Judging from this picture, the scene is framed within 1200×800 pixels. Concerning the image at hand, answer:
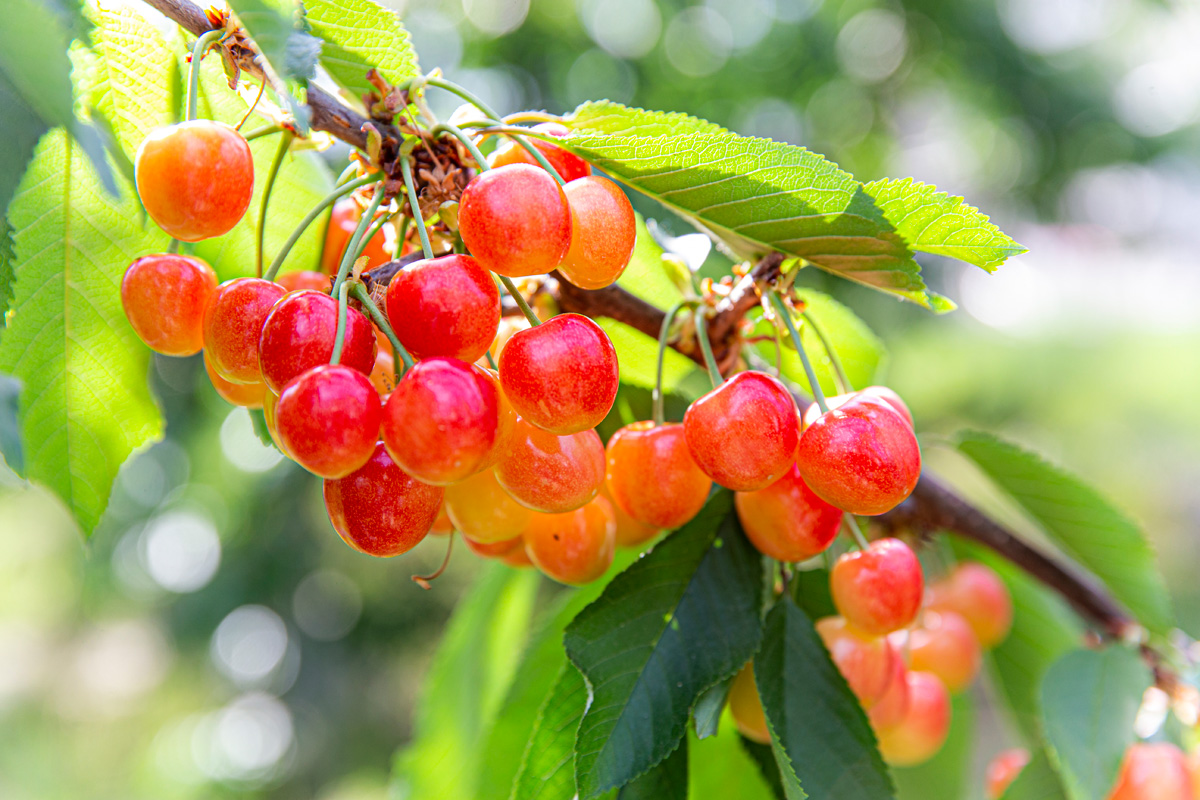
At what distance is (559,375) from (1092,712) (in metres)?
0.69

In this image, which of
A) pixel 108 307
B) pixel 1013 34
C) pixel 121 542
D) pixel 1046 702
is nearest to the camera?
pixel 108 307

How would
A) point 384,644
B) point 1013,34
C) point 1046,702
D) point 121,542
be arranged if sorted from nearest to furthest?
point 1046,702
point 1013,34
point 121,542
point 384,644

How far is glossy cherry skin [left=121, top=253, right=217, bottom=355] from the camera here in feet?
1.71

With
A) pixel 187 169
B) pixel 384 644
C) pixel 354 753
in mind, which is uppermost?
pixel 187 169

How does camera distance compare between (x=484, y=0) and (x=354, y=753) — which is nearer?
(x=484, y=0)

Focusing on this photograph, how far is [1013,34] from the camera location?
347cm

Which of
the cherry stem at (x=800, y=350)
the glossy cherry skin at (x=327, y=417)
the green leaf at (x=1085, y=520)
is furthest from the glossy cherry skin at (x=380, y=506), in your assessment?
the green leaf at (x=1085, y=520)

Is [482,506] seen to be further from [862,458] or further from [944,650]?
[944,650]

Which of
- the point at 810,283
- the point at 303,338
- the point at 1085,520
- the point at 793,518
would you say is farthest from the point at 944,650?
the point at 810,283

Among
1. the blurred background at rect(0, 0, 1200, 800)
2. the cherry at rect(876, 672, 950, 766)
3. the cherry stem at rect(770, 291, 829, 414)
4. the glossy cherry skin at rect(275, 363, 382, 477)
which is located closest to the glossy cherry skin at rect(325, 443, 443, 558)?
the glossy cherry skin at rect(275, 363, 382, 477)

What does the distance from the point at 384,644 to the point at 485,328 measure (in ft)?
14.1

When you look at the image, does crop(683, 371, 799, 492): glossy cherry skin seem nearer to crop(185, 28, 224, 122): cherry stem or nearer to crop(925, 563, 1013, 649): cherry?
crop(185, 28, 224, 122): cherry stem

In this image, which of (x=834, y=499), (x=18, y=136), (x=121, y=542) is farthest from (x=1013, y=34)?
(x=121, y=542)

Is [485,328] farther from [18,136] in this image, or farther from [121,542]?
[121,542]
